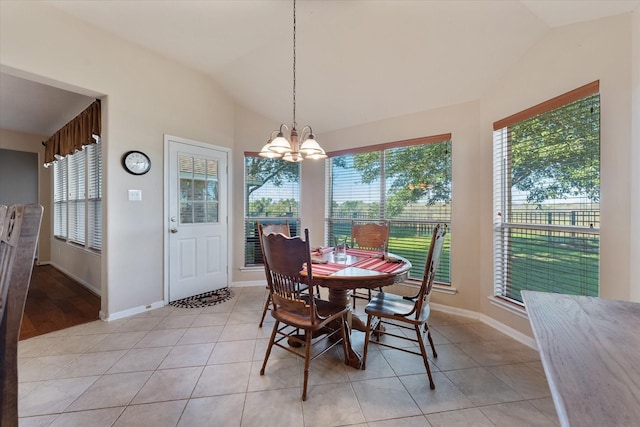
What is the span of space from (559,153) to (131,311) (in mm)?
4363

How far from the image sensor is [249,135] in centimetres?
386

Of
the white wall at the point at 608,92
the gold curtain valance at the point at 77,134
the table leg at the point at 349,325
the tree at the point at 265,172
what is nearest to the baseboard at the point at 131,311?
the tree at the point at 265,172

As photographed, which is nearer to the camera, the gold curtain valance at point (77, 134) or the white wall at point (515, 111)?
the white wall at point (515, 111)

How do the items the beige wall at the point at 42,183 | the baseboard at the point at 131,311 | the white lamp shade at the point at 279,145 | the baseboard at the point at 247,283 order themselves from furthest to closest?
1. the beige wall at the point at 42,183
2. the baseboard at the point at 247,283
3. the baseboard at the point at 131,311
4. the white lamp shade at the point at 279,145

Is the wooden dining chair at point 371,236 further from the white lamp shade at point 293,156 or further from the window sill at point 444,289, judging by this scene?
the white lamp shade at point 293,156

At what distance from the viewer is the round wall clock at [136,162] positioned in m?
2.79

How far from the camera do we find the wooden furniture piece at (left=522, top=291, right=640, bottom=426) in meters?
0.45

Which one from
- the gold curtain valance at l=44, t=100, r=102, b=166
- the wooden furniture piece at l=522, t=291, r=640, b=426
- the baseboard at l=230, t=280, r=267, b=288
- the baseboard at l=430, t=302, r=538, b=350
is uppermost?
the gold curtain valance at l=44, t=100, r=102, b=166

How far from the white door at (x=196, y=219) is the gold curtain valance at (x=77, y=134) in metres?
0.86

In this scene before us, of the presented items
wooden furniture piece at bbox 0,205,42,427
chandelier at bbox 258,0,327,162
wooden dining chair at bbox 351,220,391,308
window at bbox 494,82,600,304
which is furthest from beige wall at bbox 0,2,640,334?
wooden furniture piece at bbox 0,205,42,427

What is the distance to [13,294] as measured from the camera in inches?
28.9

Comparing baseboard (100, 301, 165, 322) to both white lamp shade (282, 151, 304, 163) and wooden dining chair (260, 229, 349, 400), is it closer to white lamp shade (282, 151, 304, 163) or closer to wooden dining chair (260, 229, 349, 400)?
wooden dining chair (260, 229, 349, 400)

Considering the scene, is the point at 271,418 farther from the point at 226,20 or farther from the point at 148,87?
the point at 148,87

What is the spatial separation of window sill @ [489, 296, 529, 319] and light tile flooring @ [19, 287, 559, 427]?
0.26 meters
